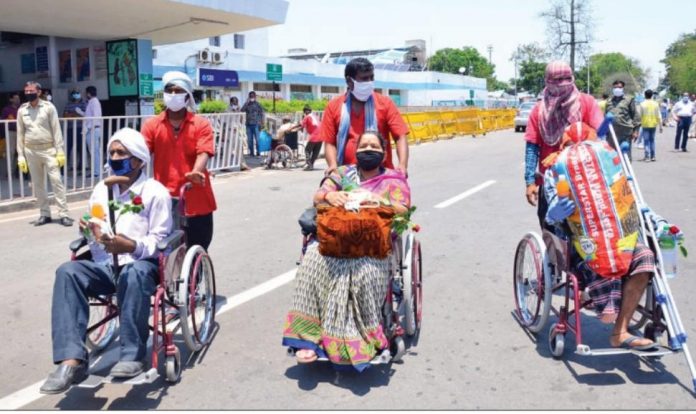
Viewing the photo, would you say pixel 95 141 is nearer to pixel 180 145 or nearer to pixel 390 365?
pixel 180 145

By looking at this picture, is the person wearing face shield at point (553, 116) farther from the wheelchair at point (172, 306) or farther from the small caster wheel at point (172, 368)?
the small caster wheel at point (172, 368)

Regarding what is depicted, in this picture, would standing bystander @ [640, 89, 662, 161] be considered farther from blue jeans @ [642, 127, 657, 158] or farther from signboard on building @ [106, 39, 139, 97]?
signboard on building @ [106, 39, 139, 97]

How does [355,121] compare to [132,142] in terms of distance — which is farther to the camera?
[355,121]

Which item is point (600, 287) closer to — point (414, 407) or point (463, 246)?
point (414, 407)

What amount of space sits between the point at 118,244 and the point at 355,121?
7.06 ft

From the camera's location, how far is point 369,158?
14.3 feet

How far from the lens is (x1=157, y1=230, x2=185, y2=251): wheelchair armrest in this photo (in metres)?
3.83

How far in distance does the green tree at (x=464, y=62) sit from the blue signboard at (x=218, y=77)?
80.5 meters

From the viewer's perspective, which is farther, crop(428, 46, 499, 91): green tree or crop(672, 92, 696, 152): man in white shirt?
crop(428, 46, 499, 91): green tree

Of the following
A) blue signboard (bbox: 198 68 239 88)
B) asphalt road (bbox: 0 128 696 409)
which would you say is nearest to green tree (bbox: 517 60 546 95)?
blue signboard (bbox: 198 68 239 88)

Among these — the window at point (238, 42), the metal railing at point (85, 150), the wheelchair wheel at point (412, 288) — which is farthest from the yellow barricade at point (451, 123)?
the window at point (238, 42)

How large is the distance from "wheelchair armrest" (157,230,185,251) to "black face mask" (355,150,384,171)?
1.28 metres

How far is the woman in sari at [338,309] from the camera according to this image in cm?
378

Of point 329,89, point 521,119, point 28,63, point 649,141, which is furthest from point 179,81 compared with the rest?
point 329,89
